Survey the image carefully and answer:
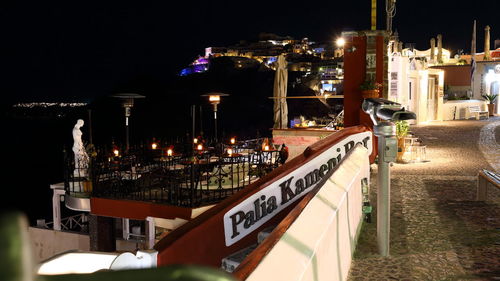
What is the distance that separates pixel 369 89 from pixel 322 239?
964cm

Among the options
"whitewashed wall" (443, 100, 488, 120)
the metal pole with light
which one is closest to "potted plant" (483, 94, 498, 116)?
"whitewashed wall" (443, 100, 488, 120)

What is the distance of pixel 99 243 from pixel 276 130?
6.09 metres

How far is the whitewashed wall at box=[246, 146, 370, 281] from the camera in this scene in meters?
2.55

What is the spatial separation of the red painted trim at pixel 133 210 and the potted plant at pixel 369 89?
17.9 ft

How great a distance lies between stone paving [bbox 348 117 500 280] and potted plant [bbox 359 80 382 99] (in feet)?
6.30

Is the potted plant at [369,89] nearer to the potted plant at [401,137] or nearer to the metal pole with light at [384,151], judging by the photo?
the potted plant at [401,137]

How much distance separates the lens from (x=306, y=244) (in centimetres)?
299

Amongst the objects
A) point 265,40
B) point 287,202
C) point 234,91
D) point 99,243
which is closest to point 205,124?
point 234,91

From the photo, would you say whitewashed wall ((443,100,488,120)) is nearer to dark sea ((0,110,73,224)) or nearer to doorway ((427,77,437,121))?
doorway ((427,77,437,121))

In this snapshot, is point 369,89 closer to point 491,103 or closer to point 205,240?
point 205,240

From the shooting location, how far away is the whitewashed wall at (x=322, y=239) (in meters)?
2.55

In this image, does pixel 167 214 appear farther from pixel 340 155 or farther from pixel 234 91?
pixel 234 91

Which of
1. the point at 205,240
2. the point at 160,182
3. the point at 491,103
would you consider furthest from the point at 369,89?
the point at 491,103

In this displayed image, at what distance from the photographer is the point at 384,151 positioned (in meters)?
5.38
